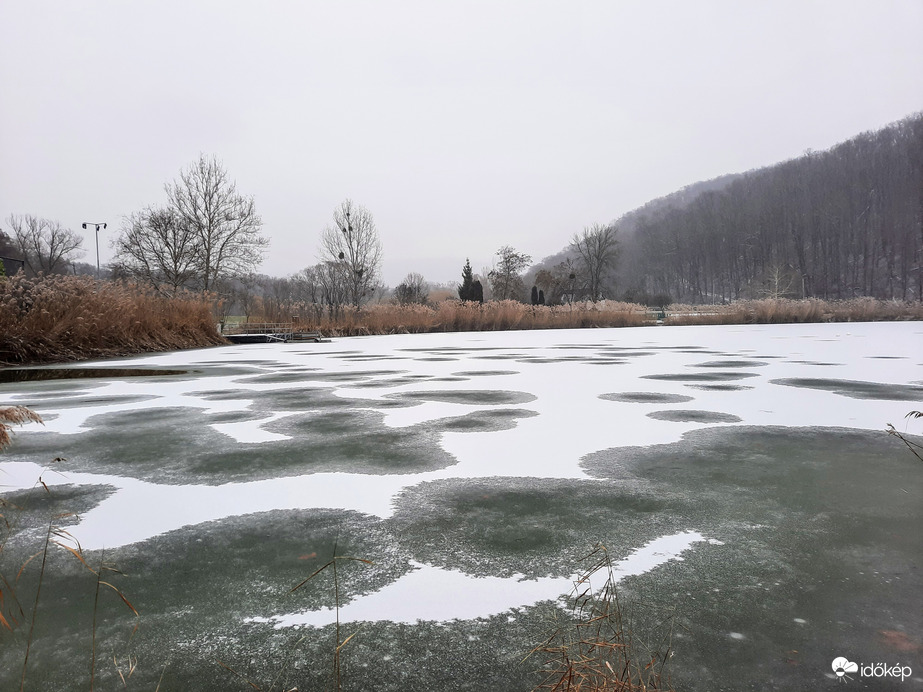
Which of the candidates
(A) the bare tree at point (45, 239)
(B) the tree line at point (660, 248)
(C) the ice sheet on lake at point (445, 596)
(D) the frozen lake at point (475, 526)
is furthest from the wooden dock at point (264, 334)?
(A) the bare tree at point (45, 239)

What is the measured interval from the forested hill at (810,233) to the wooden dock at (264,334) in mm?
44024

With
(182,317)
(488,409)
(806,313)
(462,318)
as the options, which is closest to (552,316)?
(462,318)

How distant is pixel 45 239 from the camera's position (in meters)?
47.5

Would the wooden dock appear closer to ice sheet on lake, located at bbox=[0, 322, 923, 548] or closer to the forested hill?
ice sheet on lake, located at bbox=[0, 322, 923, 548]

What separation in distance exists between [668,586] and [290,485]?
1.46 metres

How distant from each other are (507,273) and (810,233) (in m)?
46.0

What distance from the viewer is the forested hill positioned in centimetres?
5925

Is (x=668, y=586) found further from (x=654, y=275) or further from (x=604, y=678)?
(x=654, y=275)

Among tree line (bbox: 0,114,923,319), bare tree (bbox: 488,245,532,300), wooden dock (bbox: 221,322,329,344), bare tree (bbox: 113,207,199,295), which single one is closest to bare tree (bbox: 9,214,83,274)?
tree line (bbox: 0,114,923,319)

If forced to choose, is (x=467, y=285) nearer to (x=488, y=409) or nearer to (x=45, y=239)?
(x=488, y=409)

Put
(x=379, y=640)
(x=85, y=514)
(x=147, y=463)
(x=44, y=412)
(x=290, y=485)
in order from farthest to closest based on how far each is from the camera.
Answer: (x=44, y=412) → (x=147, y=463) → (x=290, y=485) → (x=85, y=514) → (x=379, y=640)

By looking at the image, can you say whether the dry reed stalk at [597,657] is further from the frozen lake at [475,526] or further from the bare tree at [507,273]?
the bare tree at [507,273]

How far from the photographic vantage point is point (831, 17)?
1745 cm

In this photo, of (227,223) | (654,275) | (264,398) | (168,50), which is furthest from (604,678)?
(654,275)
